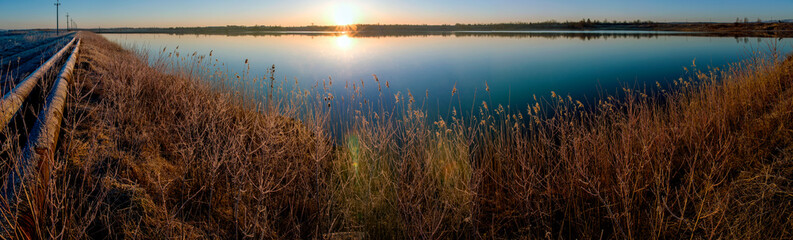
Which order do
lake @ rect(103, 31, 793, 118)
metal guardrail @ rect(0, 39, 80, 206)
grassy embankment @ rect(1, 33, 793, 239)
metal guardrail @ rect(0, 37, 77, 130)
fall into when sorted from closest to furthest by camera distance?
metal guardrail @ rect(0, 39, 80, 206) → grassy embankment @ rect(1, 33, 793, 239) → metal guardrail @ rect(0, 37, 77, 130) → lake @ rect(103, 31, 793, 118)

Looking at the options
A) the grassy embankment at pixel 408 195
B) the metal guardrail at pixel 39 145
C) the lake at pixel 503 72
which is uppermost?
the lake at pixel 503 72

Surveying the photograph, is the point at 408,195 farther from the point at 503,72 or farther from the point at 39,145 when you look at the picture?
the point at 503,72

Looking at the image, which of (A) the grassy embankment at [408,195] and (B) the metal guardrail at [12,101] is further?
(B) the metal guardrail at [12,101]

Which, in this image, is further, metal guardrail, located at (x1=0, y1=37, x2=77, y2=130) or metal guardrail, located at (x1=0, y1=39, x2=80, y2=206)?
metal guardrail, located at (x1=0, y1=37, x2=77, y2=130)

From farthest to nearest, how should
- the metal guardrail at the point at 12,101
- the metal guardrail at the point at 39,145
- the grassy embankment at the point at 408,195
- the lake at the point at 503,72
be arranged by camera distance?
1. the lake at the point at 503,72
2. the metal guardrail at the point at 12,101
3. the grassy embankment at the point at 408,195
4. the metal guardrail at the point at 39,145

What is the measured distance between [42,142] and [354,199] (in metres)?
2.09

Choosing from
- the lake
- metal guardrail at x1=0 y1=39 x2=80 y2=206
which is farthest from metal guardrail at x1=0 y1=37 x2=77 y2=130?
the lake

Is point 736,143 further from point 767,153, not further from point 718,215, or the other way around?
point 718,215

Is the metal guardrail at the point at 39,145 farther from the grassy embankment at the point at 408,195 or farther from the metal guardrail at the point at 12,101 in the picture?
the grassy embankment at the point at 408,195

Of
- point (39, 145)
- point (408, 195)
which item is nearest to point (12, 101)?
point (39, 145)

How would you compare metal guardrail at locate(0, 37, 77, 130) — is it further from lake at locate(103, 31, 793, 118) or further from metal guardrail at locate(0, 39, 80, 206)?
lake at locate(103, 31, 793, 118)

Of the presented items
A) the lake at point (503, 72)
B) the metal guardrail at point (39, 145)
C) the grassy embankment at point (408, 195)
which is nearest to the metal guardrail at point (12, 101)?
the metal guardrail at point (39, 145)

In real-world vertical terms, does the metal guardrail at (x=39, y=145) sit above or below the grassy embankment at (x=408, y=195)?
above

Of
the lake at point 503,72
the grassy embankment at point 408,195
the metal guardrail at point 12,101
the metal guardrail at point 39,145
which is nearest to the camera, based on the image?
the metal guardrail at point 39,145
